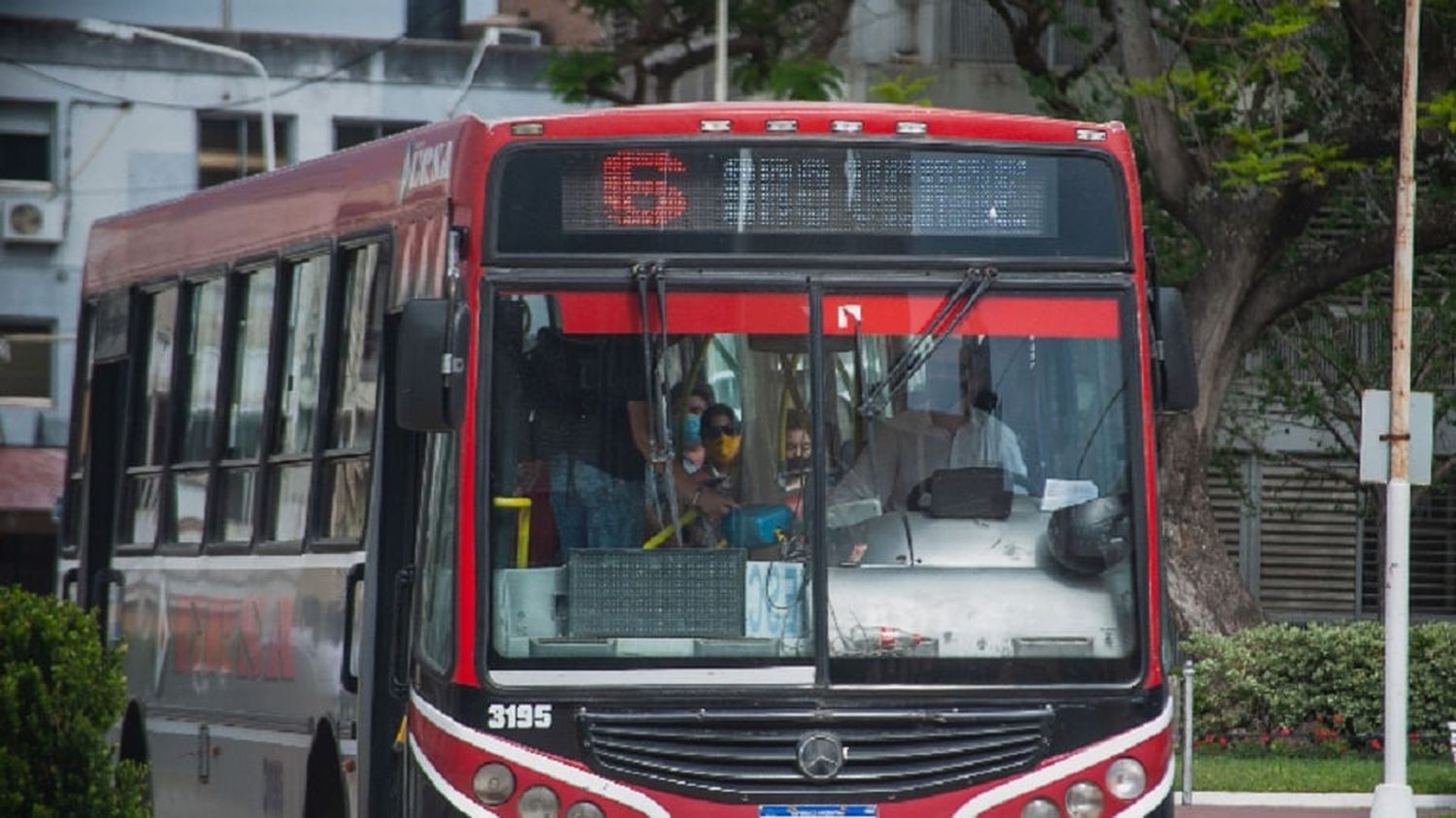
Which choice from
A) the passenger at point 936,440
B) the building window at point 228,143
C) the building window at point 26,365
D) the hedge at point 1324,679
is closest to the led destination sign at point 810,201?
the passenger at point 936,440

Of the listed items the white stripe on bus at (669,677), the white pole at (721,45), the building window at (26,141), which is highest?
the building window at (26,141)

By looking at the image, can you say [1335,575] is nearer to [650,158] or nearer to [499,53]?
[499,53]

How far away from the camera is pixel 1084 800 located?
8.87 meters

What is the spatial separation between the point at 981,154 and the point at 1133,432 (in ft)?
3.30

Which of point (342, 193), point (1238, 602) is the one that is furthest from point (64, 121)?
point (342, 193)

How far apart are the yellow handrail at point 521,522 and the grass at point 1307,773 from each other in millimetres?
13079

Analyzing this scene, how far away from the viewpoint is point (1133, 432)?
9.09m

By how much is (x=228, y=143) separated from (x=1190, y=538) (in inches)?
1005

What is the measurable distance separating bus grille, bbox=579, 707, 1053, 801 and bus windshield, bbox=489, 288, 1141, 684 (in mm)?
156

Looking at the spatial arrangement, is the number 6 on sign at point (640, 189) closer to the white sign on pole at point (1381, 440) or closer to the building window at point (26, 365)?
the white sign on pole at point (1381, 440)

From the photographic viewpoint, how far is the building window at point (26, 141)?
46000mm

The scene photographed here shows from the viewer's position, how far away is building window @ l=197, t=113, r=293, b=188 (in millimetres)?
46375

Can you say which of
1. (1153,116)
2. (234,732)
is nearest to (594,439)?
(234,732)

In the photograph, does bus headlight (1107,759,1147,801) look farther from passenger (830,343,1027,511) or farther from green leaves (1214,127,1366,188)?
green leaves (1214,127,1366,188)
